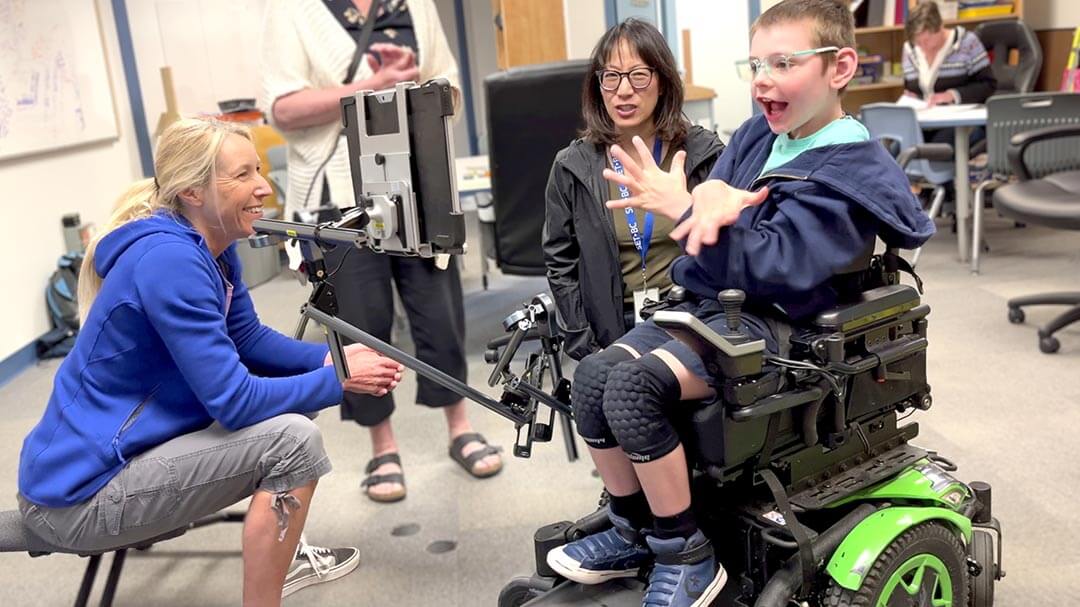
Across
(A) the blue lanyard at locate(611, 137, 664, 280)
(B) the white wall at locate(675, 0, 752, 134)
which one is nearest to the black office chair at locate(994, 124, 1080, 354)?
(B) the white wall at locate(675, 0, 752, 134)

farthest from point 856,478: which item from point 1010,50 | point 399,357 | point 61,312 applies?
point 1010,50

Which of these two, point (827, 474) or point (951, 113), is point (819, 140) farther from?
point (951, 113)

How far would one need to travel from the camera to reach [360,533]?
94.7 inches

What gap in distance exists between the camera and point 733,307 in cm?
142

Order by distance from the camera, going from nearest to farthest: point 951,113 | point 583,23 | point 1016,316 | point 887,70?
point 1016,316 → point 951,113 → point 583,23 → point 887,70

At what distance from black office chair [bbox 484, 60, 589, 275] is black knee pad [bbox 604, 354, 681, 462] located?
74.0 inches

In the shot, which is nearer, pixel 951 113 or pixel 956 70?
pixel 951 113

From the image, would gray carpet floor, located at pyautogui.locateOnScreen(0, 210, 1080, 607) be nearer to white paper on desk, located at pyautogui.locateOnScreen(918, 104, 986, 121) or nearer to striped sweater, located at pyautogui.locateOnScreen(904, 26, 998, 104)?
white paper on desk, located at pyautogui.locateOnScreen(918, 104, 986, 121)

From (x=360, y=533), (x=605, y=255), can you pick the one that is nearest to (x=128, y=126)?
(x=360, y=533)

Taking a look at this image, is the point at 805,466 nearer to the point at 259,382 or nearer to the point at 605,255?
the point at 605,255

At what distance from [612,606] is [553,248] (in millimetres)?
828

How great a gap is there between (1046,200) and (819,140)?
6.81 ft

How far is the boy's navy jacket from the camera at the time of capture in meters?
1.43

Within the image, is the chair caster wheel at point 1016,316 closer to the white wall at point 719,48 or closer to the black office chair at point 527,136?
the white wall at point 719,48
